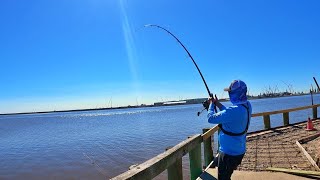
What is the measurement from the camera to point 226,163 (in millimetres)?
4465

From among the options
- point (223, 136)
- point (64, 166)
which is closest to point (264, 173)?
point (223, 136)

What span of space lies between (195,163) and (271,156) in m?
3.32

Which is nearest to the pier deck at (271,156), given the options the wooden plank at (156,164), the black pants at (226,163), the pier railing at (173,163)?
the pier railing at (173,163)

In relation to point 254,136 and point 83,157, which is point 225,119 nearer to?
point 254,136

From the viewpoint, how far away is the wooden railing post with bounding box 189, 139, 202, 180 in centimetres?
632

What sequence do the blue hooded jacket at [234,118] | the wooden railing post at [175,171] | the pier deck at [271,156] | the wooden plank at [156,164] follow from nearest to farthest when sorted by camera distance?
the wooden plank at [156,164] < the blue hooded jacket at [234,118] < the wooden railing post at [175,171] < the pier deck at [271,156]

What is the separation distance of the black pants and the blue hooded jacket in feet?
0.21

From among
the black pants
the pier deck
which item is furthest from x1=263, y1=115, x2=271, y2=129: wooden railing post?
the black pants

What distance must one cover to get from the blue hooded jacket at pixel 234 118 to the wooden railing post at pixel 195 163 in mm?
1920

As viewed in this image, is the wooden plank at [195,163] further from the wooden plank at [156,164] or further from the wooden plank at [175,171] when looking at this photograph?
the wooden plank at [175,171]

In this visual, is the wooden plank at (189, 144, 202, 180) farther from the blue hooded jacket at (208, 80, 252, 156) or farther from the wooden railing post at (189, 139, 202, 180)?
the blue hooded jacket at (208, 80, 252, 156)

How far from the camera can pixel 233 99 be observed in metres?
4.29

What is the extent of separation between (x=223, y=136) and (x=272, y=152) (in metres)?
5.59

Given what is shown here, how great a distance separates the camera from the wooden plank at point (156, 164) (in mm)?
3411
